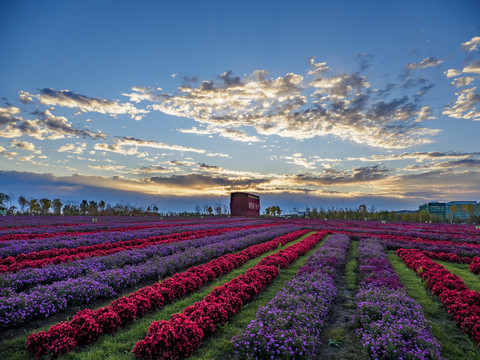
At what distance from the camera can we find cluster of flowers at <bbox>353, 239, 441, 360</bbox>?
595 centimetres

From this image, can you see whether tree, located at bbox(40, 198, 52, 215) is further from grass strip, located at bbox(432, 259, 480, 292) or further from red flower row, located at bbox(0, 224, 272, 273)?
grass strip, located at bbox(432, 259, 480, 292)

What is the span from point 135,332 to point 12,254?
12.9 meters

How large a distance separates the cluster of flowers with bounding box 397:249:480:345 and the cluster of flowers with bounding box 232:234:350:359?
12.0 feet

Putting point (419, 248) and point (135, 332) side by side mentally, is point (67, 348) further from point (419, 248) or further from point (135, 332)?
point (419, 248)

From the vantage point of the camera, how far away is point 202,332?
681 cm

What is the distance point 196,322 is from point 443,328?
7153 millimetres

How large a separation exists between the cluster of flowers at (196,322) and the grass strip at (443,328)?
18.0 feet

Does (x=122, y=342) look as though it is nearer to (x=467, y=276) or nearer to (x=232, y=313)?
(x=232, y=313)

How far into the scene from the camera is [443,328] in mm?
8281

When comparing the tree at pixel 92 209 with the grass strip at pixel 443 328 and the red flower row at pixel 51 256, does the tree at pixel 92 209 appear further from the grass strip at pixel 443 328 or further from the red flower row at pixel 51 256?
the grass strip at pixel 443 328

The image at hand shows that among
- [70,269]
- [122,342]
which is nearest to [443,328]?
[122,342]

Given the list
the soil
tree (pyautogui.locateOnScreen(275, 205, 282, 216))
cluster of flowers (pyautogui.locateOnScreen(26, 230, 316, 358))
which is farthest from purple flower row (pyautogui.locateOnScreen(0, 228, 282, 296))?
tree (pyautogui.locateOnScreen(275, 205, 282, 216))

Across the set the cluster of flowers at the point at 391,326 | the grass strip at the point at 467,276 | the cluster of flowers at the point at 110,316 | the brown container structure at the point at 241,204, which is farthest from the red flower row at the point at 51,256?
the brown container structure at the point at 241,204

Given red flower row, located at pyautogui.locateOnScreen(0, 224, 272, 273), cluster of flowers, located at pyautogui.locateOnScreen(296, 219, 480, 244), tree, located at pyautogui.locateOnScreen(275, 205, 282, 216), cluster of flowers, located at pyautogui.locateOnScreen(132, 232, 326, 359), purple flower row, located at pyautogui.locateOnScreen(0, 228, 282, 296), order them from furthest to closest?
tree, located at pyautogui.locateOnScreen(275, 205, 282, 216) → cluster of flowers, located at pyautogui.locateOnScreen(296, 219, 480, 244) → red flower row, located at pyautogui.locateOnScreen(0, 224, 272, 273) → purple flower row, located at pyautogui.locateOnScreen(0, 228, 282, 296) → cluster of flowers, located at pyautogui.locateOnScreen(132, 232, 326, 359)
